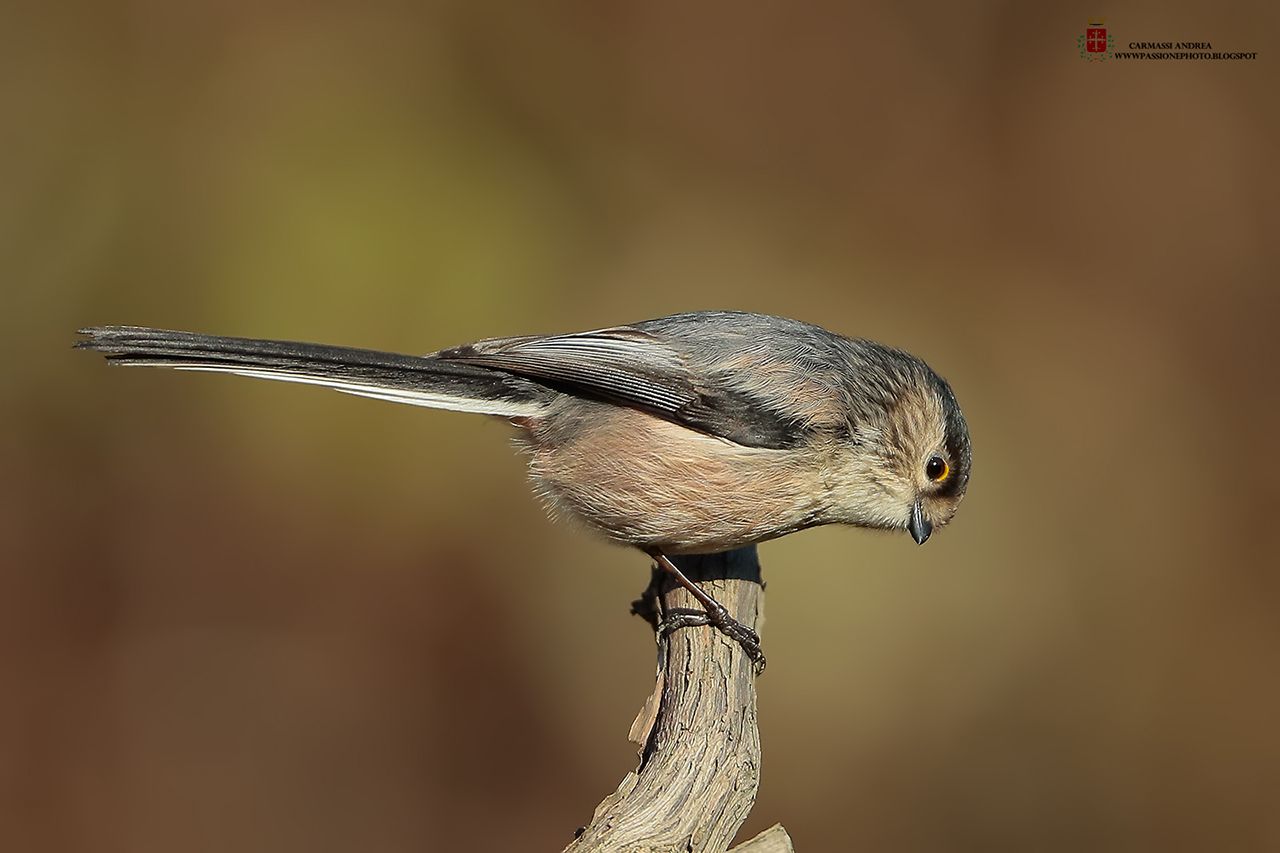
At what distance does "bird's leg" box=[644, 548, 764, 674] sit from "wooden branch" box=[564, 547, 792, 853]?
0.03 metres

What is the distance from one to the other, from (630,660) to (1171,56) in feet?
17.6

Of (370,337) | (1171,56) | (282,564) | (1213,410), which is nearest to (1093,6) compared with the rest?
(1171,56)

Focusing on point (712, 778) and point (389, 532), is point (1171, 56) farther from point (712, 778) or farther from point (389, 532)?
point (712, 778)

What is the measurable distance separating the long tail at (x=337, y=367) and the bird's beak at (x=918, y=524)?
137 centimetres

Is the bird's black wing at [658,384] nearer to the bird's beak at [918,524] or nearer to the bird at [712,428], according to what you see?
the bird at [712,428]

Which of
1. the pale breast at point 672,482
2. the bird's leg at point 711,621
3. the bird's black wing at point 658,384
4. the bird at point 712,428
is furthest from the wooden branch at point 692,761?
the bird's black wing at point 658,384

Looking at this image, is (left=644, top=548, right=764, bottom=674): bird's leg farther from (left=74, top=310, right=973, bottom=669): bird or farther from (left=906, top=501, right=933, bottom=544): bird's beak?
(left=906, top=501, right=933, bottom=544): bird's beak

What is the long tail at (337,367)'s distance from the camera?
3061mm

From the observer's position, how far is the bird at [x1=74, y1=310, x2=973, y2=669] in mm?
3730

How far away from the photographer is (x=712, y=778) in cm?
309

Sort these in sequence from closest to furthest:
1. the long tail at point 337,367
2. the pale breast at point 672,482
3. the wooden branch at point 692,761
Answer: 1. the wooden branch at point 692,761
2. the long tail at point 337,367
3. the pale breast at point 672,482

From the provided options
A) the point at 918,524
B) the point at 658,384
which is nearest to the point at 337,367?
the point at 658,384

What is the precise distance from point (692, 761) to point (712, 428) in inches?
45.3

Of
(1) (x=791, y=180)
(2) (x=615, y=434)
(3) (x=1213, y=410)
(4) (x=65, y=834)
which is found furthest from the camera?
(1) (x=791, y=180)
